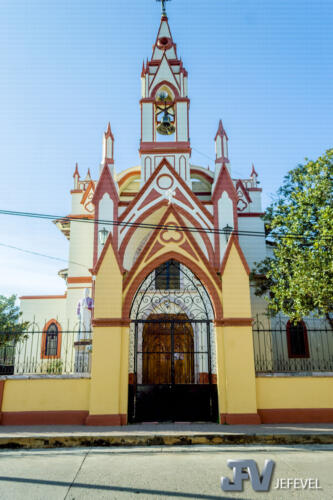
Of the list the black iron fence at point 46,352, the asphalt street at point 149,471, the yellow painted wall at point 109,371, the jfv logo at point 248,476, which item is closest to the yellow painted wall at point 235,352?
the asphalt street at point 149,471

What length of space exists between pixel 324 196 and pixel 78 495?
479 inches

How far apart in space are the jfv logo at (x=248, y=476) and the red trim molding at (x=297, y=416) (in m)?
3.78

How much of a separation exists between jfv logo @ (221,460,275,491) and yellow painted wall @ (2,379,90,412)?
5020 millimetres

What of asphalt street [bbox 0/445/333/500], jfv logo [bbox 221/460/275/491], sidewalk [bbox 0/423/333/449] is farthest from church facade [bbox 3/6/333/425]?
jfv logo [bbox 221/460/275/491]

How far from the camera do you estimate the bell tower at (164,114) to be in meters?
18.1

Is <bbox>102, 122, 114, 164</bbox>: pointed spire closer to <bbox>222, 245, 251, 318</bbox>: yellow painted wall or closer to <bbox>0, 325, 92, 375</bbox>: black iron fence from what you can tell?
<bbox>0, 325, 92, 375</bbox>: black iron fence

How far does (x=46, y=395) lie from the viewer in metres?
10.6

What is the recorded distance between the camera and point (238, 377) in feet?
35.1

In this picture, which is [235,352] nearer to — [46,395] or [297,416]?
[297,416]

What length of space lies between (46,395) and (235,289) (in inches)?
238

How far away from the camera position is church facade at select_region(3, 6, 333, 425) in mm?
10695

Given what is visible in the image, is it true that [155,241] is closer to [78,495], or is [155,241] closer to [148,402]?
[148,402]

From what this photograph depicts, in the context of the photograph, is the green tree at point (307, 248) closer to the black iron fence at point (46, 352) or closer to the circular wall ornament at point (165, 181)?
the circular wall ornament at point (165, 181)

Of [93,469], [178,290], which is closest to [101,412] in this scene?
[93,469]
